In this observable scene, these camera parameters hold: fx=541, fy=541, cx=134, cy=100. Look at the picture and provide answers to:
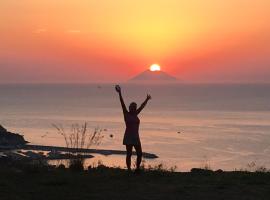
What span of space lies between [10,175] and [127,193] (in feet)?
9.54

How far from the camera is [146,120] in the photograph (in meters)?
99.5

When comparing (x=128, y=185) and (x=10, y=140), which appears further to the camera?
(x=10, y=140)

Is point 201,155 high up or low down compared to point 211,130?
down

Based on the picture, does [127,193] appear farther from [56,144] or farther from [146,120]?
[146,120]

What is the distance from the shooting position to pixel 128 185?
10148mm

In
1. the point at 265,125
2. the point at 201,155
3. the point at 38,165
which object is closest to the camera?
the point at 38,165

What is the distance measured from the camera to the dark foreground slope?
9.20 m

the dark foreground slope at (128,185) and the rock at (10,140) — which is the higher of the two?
the rock at (10,140)

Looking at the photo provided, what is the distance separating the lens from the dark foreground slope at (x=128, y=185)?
30.2 feet

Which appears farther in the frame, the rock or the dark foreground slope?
the rock

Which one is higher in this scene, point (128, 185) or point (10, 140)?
point (10, 140)

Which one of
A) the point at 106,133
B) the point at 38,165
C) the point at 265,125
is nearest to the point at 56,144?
the point at 106,133

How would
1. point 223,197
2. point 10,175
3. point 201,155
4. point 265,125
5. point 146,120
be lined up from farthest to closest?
point 146,120 → point 265,125 → point 201,155 → point 10,175 → point 223,197

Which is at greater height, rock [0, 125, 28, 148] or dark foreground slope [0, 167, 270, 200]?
rock [0, 125, 28, 148]
